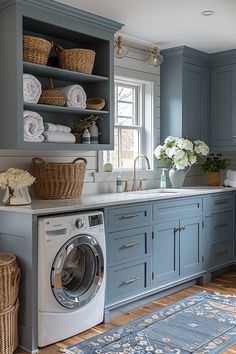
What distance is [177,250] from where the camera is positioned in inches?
160

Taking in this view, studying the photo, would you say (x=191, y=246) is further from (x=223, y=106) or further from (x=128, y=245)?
(x=223, y=106)

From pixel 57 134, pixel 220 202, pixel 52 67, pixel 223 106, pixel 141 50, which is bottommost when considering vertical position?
pixel 220 202

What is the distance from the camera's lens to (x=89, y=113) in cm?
377

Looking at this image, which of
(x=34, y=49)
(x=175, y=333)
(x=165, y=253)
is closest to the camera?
(x=175, y=333)

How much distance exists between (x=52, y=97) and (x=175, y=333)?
78.9 inches

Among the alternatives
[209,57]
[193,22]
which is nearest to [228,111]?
[209,57]

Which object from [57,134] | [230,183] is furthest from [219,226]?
[57,134]

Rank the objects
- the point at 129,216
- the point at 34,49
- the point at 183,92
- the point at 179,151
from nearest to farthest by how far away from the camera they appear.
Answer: the point at 34,49
the point at 129,216
the point at 179,151
the point at 183,92

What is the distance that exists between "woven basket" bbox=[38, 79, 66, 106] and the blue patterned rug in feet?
5.88

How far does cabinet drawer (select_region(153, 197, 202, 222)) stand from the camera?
3814mm

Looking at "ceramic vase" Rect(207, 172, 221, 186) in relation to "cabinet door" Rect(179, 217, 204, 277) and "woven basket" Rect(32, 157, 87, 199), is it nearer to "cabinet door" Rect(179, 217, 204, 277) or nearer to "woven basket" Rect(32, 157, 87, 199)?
"cabinet door" Rect(179, 217, 204, 277)

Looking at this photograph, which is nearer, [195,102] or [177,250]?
[177,250]

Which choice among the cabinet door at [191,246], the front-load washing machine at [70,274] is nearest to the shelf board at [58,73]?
the front-load washing machine at [70,274]

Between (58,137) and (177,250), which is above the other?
(58,137)
